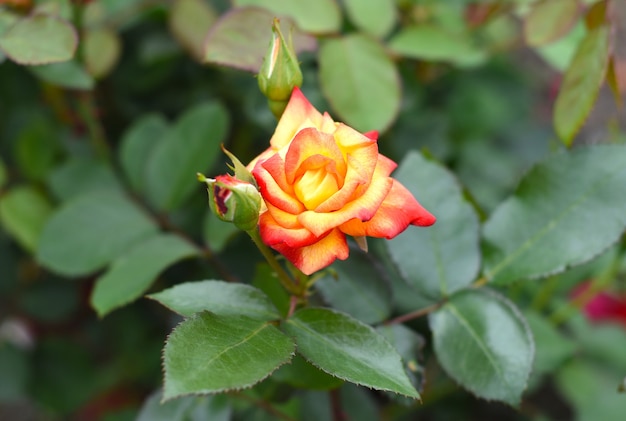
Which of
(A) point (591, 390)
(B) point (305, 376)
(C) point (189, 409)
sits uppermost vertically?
(B) point (305, 376)

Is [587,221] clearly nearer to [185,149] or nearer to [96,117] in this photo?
[185,149]

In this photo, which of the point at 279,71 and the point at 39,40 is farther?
the point at 39,40

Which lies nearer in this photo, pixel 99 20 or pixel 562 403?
pixel 99 20

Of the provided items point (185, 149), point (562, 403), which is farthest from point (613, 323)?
point (185, 149)

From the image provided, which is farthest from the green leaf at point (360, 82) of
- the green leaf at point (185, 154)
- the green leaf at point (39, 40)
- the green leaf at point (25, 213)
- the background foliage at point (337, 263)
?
the green leaf at point (25, 213)

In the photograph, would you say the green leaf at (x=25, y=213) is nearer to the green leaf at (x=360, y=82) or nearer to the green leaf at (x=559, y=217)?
Result: the green leaf at (x=360, y=82)

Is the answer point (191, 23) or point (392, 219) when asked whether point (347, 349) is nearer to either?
point (392, 219)

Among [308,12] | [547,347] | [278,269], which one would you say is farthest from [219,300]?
[547,347]

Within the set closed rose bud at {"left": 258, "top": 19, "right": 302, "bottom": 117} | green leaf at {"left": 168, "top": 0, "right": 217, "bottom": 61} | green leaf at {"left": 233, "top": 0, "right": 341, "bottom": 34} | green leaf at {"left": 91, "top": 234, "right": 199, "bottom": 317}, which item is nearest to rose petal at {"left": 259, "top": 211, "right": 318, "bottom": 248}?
closed rose bud at {"left": 258, "top": 19, "right": 302, "bottom": 117}
